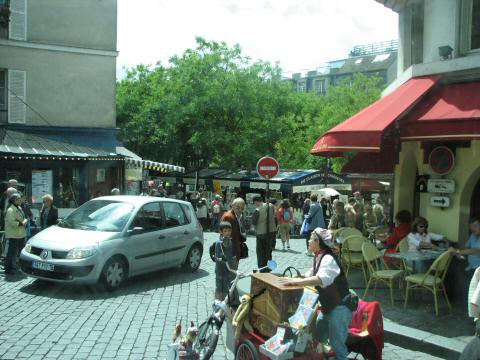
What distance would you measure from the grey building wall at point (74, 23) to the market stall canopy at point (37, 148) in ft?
14.5

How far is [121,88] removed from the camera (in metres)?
42.2

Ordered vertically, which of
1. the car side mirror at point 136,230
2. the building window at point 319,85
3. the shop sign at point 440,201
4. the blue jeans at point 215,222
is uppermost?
the building window at point 319,85

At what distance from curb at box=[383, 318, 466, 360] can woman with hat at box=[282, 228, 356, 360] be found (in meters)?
1.86

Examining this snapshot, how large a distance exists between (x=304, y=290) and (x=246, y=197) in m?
22.7

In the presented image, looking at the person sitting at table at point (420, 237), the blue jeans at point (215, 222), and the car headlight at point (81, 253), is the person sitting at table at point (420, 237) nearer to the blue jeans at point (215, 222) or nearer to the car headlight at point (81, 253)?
the car headlight at point (81, 253)

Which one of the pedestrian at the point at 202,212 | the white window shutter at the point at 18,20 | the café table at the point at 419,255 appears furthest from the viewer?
the pedestrian at the point at 202,212

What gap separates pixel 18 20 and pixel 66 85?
2.94 m

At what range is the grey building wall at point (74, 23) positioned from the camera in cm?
1994

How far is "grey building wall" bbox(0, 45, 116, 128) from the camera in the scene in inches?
784

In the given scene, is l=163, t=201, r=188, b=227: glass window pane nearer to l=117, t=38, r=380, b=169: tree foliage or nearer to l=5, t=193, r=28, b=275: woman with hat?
l=5, t=193, r=28, b=275: woman with hat

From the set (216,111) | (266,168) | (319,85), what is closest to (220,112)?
(216,111)

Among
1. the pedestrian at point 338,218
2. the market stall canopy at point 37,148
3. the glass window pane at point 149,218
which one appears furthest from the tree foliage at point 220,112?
the glass window pane at point 149,218

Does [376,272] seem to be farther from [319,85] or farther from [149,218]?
[319,85]

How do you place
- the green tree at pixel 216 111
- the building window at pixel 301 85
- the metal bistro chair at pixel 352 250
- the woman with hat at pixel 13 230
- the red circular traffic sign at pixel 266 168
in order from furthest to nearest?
1. the building window at pixel 301 85
2. the green tree at pixel 216 111
3. the red circular traffic sign at pixel 266 168
4. the woman with hat at pixel 13 230
5. the metal bistro chair at pixel 352 250
